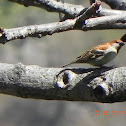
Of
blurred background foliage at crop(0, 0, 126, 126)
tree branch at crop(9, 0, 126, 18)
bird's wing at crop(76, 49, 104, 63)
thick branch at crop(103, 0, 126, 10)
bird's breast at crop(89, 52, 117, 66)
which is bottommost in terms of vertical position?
bird's breast at crop(89, 52, 117, 66)

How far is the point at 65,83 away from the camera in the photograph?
6.05 ft

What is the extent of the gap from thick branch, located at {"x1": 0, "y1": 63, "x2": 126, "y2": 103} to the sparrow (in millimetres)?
261

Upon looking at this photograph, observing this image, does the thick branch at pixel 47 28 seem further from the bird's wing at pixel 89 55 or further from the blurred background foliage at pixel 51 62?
the blurred background foliage at pixel 51 62

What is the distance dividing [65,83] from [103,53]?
1.17ft

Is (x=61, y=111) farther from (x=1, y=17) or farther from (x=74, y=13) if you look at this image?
(x=74, y=13)

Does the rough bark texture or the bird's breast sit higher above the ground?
the bird's breast

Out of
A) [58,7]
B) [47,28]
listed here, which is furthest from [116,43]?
[58,7]

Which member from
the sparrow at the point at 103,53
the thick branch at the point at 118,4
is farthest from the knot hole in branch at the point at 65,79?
the thick branch at the point at 118,4

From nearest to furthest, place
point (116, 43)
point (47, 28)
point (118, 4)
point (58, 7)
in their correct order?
point (47, 28) < point (116, 43) < point (58, 7) < point (118, 4)

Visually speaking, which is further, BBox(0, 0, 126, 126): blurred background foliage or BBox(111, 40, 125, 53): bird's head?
BBox(0, 0, 126, 126): blurred background foliage

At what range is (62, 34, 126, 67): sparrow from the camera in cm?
214

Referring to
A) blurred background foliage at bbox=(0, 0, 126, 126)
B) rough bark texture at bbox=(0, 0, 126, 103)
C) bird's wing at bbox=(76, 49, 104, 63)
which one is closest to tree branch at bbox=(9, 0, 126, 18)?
bird's wing at bbox=(76, 49, 104, 63)

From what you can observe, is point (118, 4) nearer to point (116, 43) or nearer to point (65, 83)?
point (116, 43)

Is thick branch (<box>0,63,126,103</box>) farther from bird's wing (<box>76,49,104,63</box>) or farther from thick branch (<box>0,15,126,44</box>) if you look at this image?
bird's wing (<box>76,49,104,63</box>)
